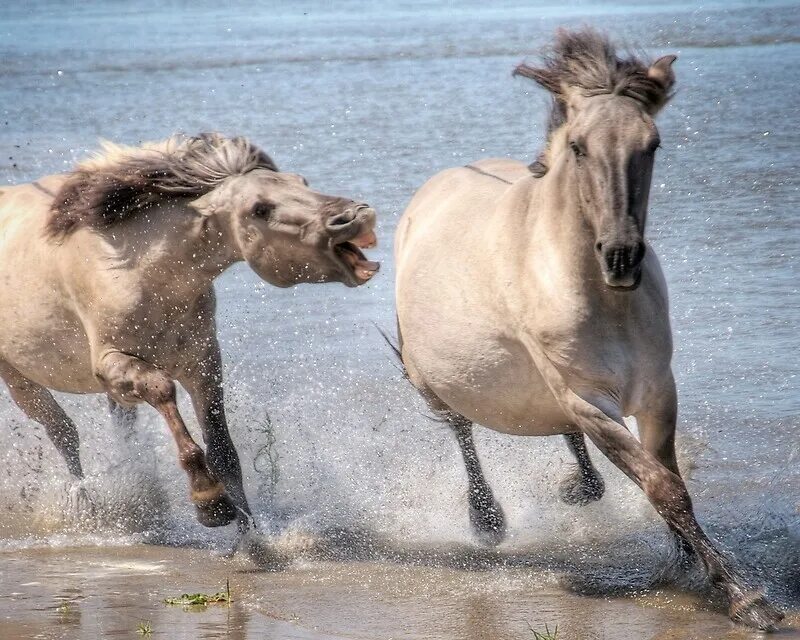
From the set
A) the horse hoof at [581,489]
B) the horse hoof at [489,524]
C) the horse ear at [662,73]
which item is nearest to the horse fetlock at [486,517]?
the horse hoof at [489,524]

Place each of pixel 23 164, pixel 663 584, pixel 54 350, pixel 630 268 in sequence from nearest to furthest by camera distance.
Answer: pixel 630 268 < pixel 663 584 < pixel 54 350 < pixel 23 164

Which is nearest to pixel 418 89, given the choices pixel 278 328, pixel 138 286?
pixel 278 328

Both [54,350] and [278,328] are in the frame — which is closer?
[54,350]

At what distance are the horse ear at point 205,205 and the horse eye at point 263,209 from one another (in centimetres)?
25

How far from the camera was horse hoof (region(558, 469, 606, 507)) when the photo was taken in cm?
626

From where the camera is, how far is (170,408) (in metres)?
6.06

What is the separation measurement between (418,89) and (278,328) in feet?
28.7

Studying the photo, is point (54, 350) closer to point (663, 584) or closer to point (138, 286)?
point (138, 286)

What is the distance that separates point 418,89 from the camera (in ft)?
56.6

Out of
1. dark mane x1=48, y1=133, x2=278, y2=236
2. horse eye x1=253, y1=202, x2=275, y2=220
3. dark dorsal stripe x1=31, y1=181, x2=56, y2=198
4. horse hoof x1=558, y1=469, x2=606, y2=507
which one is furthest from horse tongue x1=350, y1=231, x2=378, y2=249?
dark dorsal stripe x1=31, y1=181, x2=56, y2=198

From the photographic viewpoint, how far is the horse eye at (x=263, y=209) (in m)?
5.88

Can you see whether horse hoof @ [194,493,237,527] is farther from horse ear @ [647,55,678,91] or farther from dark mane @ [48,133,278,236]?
horse ear @ [647,55,678,91]

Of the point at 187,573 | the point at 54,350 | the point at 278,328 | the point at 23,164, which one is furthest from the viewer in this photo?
the point at 23,164

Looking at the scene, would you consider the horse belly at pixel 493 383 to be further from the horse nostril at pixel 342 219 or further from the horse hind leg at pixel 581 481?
the horse nostril at pixel 342 219
